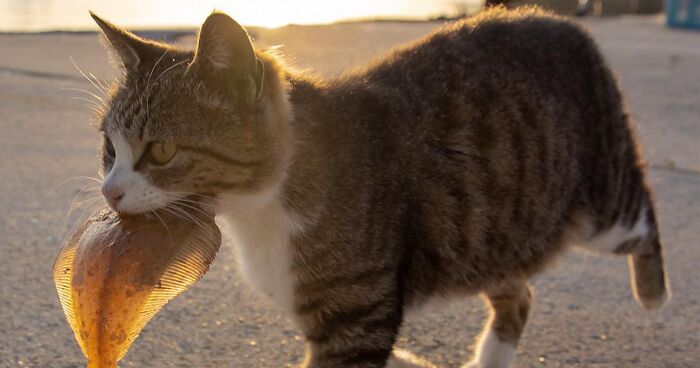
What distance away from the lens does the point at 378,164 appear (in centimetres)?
260

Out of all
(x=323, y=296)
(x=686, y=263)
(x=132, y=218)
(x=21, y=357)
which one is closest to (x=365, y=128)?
(x=323, y=296)

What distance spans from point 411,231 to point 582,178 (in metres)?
0.84

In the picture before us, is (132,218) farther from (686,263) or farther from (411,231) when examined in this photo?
(686,263)

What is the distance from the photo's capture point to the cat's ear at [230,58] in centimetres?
229

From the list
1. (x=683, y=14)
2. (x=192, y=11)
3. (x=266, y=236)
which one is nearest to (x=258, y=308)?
(x=266, y=236)

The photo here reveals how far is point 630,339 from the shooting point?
3.16 metres

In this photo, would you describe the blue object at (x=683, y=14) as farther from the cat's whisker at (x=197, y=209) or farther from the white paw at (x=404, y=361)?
the cat's whisker at (x=197, y=209)

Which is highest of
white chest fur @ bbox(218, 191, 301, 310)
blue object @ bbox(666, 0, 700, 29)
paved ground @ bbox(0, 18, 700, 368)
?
white chest fur @ bbox(218, 191, 301, 310)

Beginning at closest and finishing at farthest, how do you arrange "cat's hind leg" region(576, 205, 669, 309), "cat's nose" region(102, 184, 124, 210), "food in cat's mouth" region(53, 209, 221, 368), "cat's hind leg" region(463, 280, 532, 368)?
1. "food in cat's mouth" region(53, 209, 221, 368)
2. "cat's nose" region(102, 184, 124, 210)
3. "cat's hind leg" region(463, 280, 532, 368)
4. "cat's hind leg" region(576, 205, 669, 309)

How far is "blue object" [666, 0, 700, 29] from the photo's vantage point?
15.0 m

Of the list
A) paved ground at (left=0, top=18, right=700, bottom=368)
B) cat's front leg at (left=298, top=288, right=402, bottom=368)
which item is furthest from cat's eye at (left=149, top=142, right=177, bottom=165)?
paved ground at (left=0, top=18, right=700, bottom=368)

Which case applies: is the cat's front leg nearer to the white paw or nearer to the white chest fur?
the white chest fur

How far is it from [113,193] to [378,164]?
2.54 feet

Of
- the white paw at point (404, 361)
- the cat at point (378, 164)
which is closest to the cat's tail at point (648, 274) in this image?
the cat at point (378, 164)
